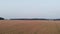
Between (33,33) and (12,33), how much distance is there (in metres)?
0.48

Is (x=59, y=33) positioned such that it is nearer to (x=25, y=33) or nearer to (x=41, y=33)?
(x=41, y=33)

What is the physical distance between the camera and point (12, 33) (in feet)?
12.8

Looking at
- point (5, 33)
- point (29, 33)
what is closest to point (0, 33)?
point (5, 33)

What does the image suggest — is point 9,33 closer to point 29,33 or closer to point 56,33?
point 29,33

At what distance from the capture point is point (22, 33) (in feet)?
12.8

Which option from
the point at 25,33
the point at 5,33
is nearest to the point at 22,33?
the point at 25,33

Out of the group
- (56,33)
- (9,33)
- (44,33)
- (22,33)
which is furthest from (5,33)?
(56,33)

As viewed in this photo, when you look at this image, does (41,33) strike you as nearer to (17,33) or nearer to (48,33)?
(48,33)

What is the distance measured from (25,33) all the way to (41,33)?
0.38m

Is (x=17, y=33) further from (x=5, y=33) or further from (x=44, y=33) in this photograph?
(x=44, y=33)

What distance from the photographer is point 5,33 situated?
383 centimetres

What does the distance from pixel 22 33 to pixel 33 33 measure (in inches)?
10.2

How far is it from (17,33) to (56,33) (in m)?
0.88

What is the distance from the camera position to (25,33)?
3.90 m
